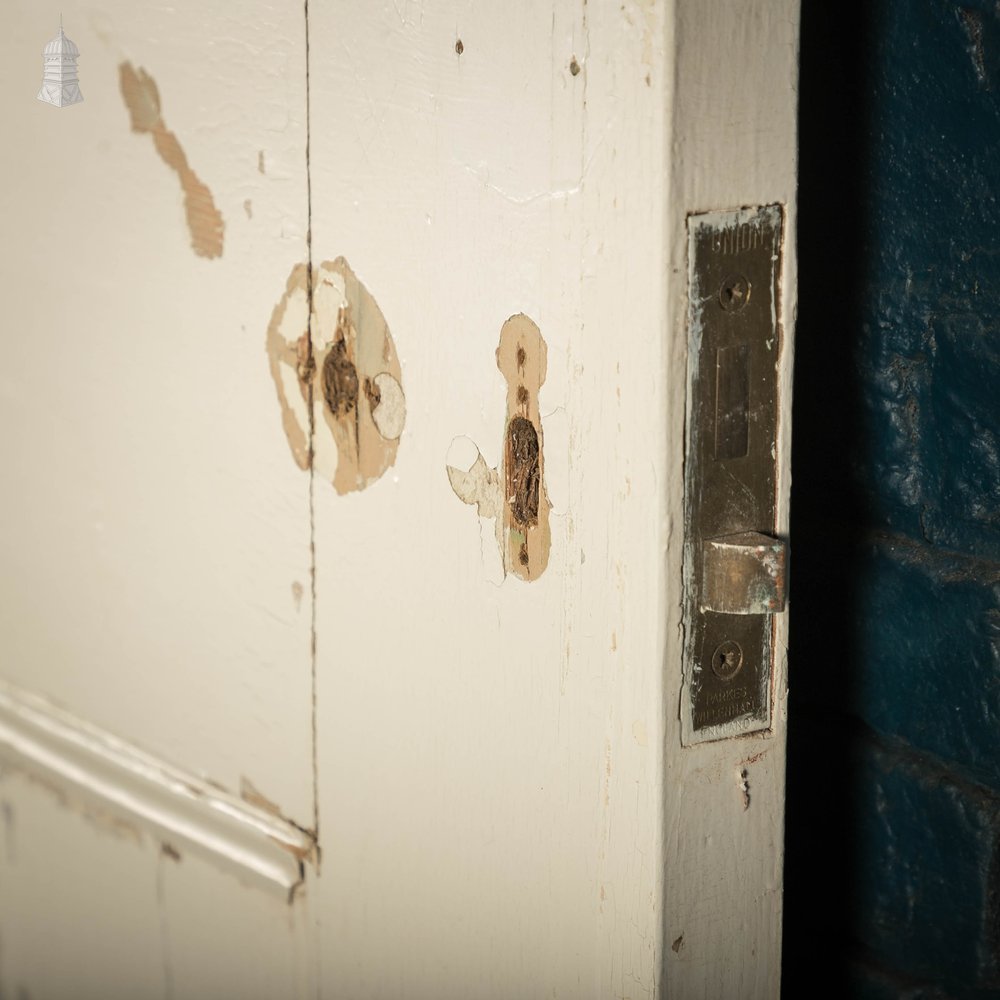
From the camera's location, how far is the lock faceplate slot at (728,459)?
2.61 ft

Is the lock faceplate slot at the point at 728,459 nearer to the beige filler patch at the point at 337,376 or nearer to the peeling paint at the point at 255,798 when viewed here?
the beige filler patch at the point at 337,376

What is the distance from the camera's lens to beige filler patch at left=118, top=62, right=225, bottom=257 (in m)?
1.15

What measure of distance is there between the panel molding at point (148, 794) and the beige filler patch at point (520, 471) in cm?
41

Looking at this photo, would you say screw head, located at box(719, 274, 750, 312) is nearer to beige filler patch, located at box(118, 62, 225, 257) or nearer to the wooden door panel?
the wooden door panel

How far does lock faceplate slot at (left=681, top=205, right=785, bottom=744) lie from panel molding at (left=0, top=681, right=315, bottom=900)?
499 millimetres

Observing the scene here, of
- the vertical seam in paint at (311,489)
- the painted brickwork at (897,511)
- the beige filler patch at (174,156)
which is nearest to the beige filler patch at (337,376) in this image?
the vertical seam in paint at (311,489)

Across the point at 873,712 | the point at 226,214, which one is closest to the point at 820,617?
the point at 873,712

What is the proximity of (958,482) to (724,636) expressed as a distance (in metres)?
0.45

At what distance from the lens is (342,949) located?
1166 mm

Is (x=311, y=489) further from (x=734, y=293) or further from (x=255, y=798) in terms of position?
(x=734, y=293)

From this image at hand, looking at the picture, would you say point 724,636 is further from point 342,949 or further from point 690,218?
point 342,949

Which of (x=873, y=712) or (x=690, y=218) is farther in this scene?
(x=873, y=712)

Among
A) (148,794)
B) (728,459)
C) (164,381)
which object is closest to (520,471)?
(728,459)

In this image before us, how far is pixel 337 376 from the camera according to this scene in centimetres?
107
